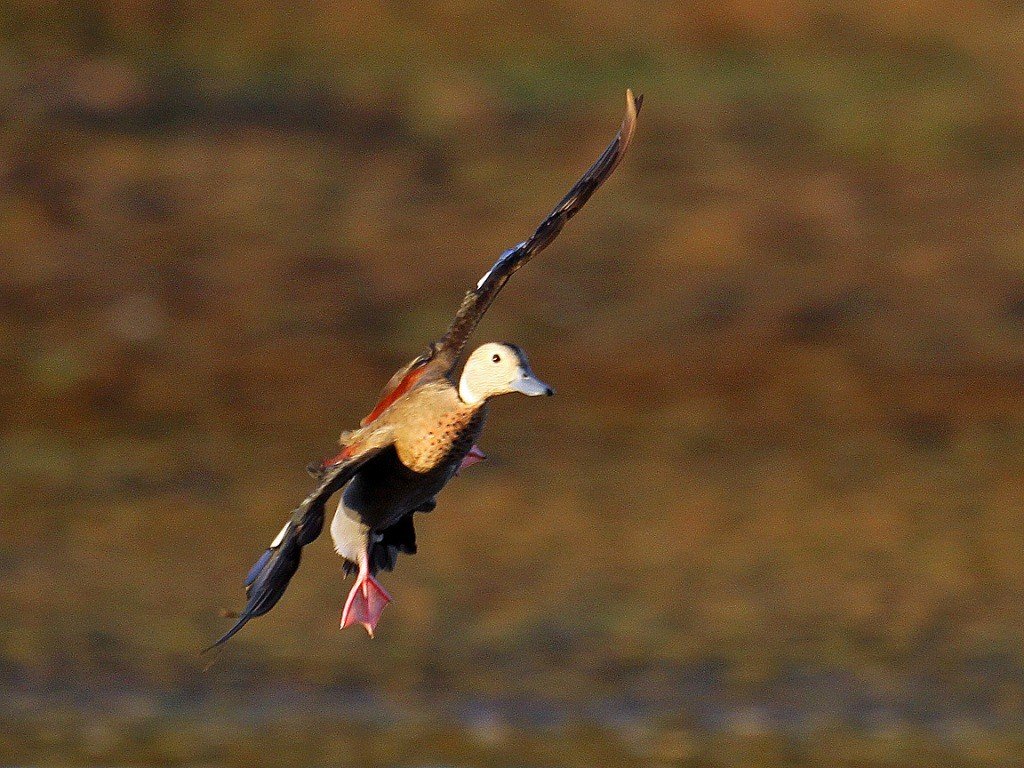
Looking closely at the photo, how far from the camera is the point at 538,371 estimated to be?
1747 centimetres

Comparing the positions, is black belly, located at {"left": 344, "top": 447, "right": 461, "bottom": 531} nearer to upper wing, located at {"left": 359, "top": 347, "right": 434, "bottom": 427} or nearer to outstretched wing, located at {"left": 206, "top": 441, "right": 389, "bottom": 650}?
upper wing, located at {"left": 359, "top": 347, "right": 434, "bottom": 427}

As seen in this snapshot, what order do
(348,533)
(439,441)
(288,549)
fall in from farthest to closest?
(348,533), (439,441), (288,549)

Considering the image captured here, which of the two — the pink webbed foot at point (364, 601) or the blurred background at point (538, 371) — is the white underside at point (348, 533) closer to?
the pink webbed foot at point (364, 601)

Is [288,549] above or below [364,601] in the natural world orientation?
below

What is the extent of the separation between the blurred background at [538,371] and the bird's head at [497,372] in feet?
19.3

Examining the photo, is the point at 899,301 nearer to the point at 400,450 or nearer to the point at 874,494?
the point at 874,494

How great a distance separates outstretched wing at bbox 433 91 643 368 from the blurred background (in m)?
5.45

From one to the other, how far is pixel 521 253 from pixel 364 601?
1438 millimetres

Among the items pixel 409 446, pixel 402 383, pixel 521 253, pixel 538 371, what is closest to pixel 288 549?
pixel 409 446

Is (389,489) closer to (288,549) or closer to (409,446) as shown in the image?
(409,446)

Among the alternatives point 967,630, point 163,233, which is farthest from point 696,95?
point 967,630

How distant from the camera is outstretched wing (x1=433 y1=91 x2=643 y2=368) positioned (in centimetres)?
734

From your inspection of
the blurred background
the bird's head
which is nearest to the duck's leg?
the bird's head

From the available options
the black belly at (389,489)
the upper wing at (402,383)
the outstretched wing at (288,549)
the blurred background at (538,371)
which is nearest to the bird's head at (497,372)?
the black belly at (389,489)
